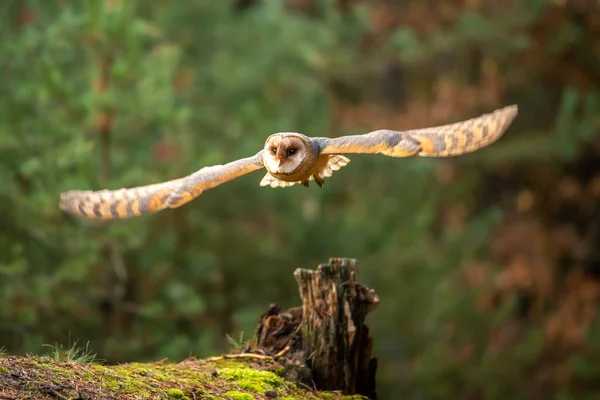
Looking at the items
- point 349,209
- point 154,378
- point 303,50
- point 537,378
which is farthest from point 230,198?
point 154,378

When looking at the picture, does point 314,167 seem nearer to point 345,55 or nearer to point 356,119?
point 345,55

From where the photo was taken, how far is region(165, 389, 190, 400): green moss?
4.38 metres

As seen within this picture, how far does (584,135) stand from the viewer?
13.0 metres

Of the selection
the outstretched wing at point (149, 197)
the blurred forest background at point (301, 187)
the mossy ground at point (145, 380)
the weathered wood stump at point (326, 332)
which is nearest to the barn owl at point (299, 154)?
the outstretched wing at point (149, 197)

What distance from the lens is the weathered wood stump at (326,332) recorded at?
518cm

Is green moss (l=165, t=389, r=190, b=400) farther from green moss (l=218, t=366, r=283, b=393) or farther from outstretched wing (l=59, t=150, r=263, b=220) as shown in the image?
outstretched wing (l=59, t=150, r=263, b=220)

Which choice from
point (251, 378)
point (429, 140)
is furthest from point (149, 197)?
point (429, 140)

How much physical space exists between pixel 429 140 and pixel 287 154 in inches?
33.5

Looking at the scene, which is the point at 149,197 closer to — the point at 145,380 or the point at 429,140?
the point at 145,380

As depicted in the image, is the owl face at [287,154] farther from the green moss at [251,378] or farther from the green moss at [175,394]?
the green moss at [175,394]

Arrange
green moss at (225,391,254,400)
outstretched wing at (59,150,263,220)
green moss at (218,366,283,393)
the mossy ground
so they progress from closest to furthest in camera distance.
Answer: the mossy ground
green moss at (225,391,254,400)
green moss at (218,366,283,393)
outstretched wing at (59,150,263,220)

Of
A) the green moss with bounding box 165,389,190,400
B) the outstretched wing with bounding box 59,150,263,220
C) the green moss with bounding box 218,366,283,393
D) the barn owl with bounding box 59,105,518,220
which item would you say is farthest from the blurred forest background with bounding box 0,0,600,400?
the green moss with bounding box 165,389,190,400

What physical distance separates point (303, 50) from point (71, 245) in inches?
191

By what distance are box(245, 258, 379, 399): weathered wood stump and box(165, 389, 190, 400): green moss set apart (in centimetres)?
88
